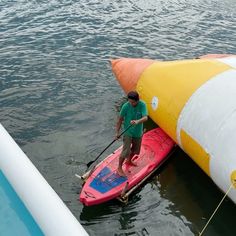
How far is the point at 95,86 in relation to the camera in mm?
14500

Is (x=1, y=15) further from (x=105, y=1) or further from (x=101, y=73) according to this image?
(x=101, y=73)

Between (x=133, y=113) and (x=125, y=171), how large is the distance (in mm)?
1741

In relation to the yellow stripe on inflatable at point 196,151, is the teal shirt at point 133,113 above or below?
above

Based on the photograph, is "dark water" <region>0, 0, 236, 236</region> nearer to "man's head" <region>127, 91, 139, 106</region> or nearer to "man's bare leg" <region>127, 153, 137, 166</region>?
"man's bare leg" <region>127, 153, 137, 166</region>

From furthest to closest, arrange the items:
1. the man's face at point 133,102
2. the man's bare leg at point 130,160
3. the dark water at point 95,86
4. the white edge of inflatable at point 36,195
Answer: the man's bare leg at point 130,160
the dark water at point 95,86
the man's face at point 133,102
the white edge of inflatable at point 36,195

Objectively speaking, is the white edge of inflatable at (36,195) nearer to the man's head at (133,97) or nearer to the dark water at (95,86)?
the man's head at (133,97)

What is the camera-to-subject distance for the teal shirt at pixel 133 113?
9172 mm

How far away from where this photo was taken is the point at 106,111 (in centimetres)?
1333

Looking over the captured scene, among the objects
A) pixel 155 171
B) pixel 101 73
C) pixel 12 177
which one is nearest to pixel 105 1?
pixel 101 73

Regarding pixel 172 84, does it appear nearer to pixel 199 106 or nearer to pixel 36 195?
pixel 199 106

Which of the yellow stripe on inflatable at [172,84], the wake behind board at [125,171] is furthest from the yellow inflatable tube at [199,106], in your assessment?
the wake behind board at [125,171]

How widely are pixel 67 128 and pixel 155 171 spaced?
10.6 ft

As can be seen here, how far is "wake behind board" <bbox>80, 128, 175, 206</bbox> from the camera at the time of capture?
9.41 metres

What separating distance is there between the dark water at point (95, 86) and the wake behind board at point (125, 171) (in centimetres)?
36
